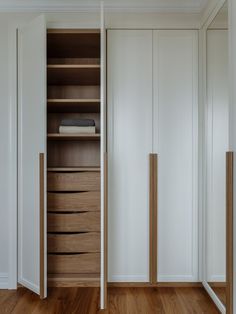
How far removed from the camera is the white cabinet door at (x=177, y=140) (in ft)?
8.74

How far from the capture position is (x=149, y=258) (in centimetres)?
266

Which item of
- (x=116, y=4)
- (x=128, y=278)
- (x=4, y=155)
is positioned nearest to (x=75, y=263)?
(x=128, y=278)

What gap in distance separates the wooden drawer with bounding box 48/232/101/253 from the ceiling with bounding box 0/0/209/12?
6.14 ft

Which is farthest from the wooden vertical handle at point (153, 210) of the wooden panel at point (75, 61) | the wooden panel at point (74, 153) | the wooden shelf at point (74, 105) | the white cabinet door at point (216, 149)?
the wooden panel at point (75, 61)

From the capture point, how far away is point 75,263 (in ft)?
8.77

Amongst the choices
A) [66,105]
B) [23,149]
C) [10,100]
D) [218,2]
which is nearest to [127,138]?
[66,105]

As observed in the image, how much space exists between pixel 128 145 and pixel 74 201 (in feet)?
2.10

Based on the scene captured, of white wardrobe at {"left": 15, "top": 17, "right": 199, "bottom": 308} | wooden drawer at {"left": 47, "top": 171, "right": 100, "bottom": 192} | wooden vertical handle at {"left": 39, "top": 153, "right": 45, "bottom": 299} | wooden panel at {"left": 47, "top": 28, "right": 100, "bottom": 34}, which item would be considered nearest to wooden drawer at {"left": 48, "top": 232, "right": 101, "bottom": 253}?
white wardrobe at {"left": 15, "top": 17, "right": 199, "bottom": 308}

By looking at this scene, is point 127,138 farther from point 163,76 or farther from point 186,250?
point 186,250

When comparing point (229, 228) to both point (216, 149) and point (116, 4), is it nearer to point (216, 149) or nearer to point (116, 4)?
point (216, 149)

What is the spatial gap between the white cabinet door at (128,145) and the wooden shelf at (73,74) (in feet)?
0.56

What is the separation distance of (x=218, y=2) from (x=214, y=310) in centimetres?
215

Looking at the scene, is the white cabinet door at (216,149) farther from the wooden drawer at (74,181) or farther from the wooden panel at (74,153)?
the wooden panel at (74,153)

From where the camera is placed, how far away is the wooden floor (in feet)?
7.47
